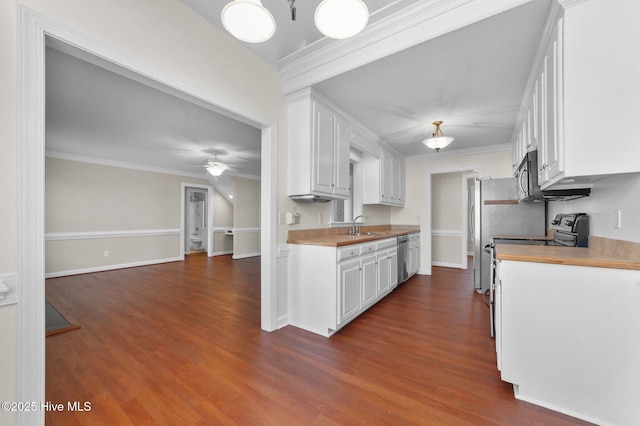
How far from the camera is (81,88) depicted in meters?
2.75

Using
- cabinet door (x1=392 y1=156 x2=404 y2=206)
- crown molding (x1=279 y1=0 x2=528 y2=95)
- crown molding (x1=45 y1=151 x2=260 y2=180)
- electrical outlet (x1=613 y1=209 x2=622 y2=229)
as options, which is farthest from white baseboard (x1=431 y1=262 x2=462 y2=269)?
crown molding (x1=45 y1=151 x2=260 y2=180)

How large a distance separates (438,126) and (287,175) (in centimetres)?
236

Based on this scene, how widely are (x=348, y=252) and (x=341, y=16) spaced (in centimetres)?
201

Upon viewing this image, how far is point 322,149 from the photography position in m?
2.94

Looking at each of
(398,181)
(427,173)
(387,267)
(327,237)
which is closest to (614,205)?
(387,267)

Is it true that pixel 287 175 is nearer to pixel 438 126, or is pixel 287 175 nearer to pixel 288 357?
pixel 288 357

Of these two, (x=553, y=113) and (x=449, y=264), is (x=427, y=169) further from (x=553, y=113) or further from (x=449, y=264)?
(x=553, y=113)

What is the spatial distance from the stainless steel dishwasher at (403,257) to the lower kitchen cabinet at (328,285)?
3.79ft

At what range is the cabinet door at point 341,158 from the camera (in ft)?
10.5

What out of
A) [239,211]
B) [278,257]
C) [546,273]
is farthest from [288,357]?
[239,211]

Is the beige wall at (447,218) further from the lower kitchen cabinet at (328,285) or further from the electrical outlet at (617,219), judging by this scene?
the electrical outlet at (617,219)

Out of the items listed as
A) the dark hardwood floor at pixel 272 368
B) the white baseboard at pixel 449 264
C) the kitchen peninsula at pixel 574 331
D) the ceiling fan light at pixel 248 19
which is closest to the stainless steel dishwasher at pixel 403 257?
the dark hardwood floor at pixel 272 368

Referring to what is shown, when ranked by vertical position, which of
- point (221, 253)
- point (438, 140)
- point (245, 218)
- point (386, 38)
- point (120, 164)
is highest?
point (386, 38)

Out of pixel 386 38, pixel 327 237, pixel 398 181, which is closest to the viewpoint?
pixel 386 38
